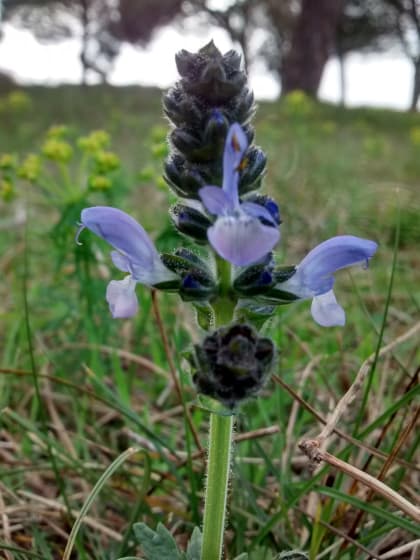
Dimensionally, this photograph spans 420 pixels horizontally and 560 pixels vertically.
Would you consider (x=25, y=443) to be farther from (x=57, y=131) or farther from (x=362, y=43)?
(x=362, y=43)

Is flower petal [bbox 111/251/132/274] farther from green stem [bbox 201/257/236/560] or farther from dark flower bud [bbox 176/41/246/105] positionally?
dark flower bud [bbox 176/41/246/105]

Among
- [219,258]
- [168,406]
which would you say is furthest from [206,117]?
[168,406]

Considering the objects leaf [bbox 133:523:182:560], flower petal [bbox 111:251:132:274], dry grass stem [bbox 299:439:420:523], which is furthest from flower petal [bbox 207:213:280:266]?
leaf [bbox 133:523:182:560]

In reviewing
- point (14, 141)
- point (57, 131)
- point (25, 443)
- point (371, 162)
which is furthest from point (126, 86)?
point (25, 443)

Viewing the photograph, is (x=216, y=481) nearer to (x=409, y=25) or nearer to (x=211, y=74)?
(x=211, y=74)

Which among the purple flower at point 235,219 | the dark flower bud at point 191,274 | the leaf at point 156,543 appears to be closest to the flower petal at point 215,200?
the purple flower at point 235,219

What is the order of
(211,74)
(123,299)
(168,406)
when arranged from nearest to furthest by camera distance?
1. (211,74)
2. (123,299)
3. (168,406)
